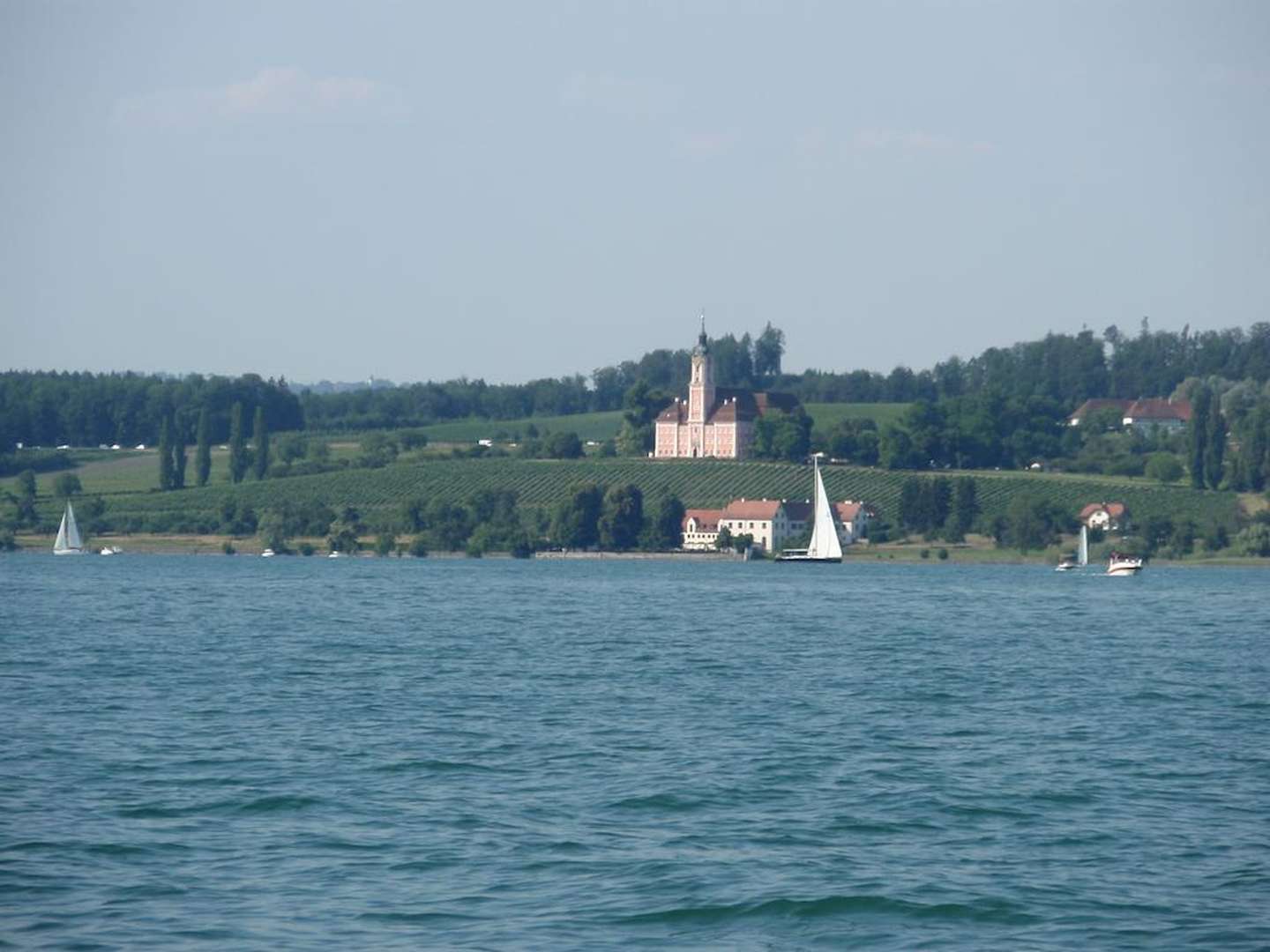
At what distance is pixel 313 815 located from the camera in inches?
806

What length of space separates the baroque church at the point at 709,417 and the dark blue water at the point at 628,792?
440 ft

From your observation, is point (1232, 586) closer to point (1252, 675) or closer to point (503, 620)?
point (503, 620)

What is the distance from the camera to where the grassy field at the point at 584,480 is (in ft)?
425

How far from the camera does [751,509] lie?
134m

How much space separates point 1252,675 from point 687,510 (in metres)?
97.7

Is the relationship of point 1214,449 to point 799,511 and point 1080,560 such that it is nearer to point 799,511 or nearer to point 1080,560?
point 1080,560

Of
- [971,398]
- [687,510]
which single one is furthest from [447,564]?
[971,398]

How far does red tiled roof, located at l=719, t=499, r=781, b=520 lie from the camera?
133000 mm

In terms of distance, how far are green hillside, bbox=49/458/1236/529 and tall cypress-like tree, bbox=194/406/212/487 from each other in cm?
268

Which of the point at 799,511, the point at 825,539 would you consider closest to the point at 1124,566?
the point at 825,539

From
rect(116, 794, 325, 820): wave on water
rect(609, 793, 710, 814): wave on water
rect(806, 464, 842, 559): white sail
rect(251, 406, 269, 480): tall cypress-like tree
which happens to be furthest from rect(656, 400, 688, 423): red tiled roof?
rect(116, 794, 325, 820): wave on water

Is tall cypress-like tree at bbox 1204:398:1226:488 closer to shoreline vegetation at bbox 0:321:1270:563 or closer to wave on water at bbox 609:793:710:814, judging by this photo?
shoreline vegetation at bbox 0:321:1270:563

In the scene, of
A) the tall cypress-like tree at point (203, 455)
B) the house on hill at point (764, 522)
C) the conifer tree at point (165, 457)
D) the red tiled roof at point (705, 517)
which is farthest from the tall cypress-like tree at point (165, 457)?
the house on hill at point (764, 522)

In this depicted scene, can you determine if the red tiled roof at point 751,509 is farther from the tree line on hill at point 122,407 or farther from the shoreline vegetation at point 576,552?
the tree line on hill at point 122,407
